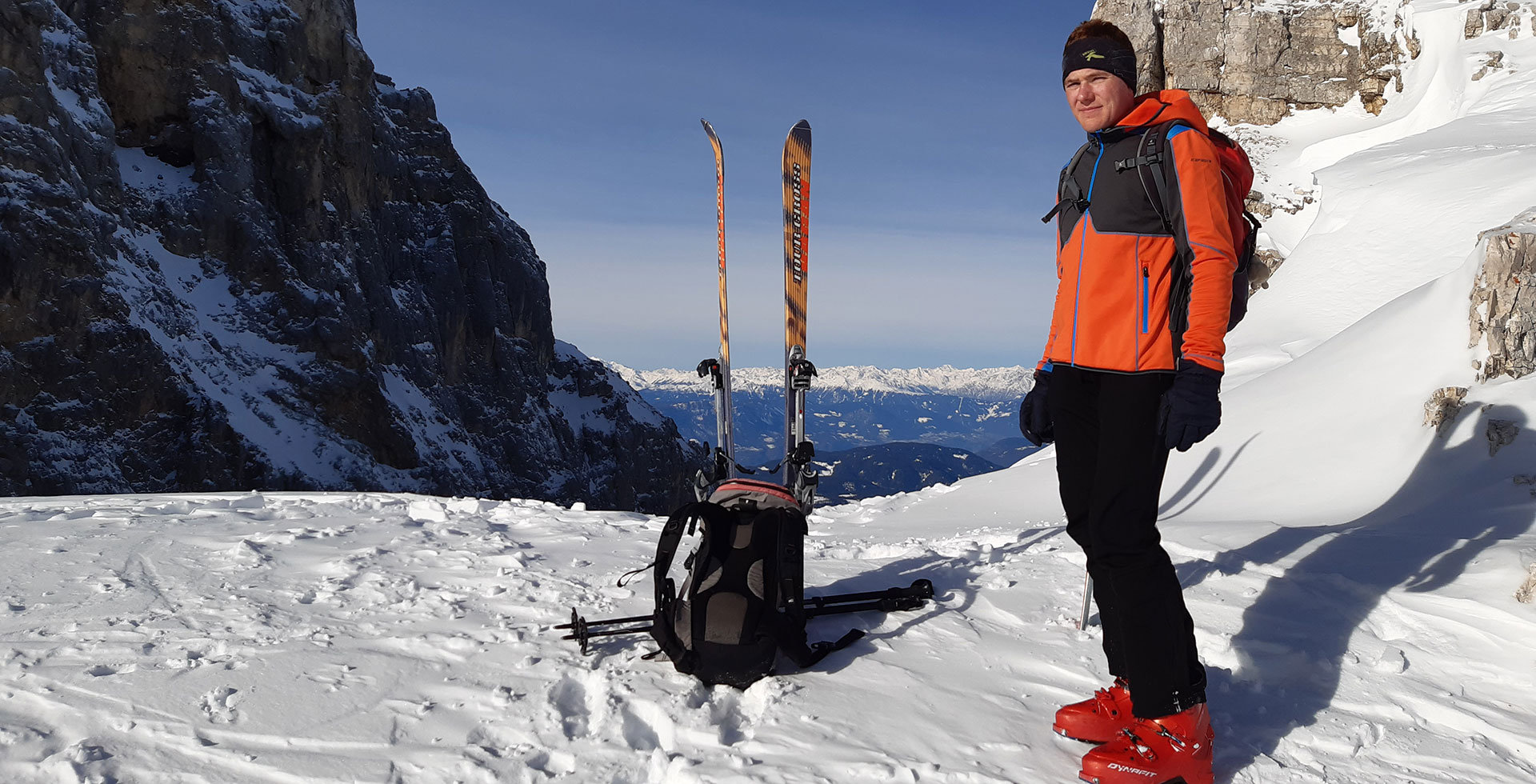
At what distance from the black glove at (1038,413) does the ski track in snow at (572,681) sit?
1.05 meters

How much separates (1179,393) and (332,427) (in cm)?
6507

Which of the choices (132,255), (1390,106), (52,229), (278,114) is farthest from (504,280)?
(1390,106)

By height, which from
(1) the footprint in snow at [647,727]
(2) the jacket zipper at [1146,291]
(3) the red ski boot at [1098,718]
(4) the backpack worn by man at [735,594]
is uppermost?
(2) the jacket zipper at [1146,291]

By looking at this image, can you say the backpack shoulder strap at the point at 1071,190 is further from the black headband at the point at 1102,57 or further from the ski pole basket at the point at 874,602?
the ski pole basket at the point at 874,602

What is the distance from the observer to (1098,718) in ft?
9.21

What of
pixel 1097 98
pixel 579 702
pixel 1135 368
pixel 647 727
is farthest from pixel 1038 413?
pixel 579 702

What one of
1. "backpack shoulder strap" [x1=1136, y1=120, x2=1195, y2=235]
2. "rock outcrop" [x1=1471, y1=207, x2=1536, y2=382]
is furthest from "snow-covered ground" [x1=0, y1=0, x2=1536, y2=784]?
"backpack shoulder strap" [x1=1136, y1=120, x2=1195, y2=235]

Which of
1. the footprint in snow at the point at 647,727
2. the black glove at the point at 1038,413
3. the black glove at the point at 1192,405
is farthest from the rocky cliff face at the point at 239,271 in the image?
the black glove at the point at 1192,405

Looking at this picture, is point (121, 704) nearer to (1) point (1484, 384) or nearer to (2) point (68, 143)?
(1) point (1484, 384)

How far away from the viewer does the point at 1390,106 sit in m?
37.2

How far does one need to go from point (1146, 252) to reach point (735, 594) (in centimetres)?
204

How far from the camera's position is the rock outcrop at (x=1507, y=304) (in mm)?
7375

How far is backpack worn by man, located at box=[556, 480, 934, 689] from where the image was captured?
328 cm

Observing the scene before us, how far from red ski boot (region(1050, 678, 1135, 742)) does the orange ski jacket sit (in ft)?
3.84
